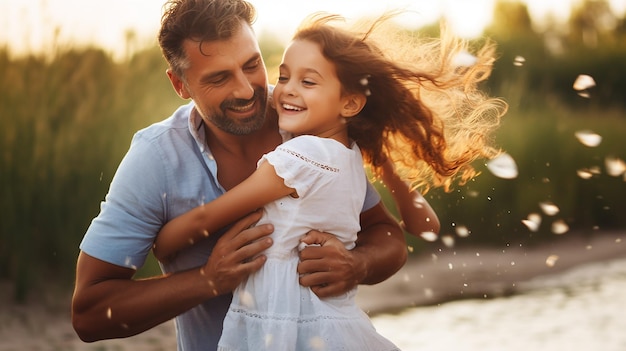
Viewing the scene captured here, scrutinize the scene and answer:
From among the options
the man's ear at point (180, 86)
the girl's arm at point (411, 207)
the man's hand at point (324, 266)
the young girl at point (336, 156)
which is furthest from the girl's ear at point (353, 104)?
the man's ear at point (180, 86)

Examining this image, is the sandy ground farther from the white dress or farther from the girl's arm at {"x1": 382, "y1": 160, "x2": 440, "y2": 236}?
the white dress

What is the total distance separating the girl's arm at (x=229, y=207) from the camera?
279 centimetres

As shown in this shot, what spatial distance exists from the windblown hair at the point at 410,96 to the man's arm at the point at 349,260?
9.9 inches

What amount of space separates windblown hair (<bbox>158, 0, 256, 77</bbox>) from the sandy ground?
10.7 ft

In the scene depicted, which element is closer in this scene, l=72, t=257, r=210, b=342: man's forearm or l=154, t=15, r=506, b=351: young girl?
l=154, t=15, r=506, b=351: young girl

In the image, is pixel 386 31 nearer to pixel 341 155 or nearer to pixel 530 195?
pixel 341 155

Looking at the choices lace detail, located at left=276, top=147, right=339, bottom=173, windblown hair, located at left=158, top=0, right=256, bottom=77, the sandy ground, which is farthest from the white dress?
the sandy ground

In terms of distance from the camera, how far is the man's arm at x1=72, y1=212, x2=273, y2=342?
9.19ft

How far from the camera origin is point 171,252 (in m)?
3.00

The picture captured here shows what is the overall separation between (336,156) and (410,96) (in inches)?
22.3

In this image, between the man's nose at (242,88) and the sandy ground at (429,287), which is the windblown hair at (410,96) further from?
the sandy ground at (429,287)

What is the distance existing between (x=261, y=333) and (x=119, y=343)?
3.68 meters

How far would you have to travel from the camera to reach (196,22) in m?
3.18

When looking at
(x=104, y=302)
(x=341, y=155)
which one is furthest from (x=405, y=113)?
(x=104, y=302)
